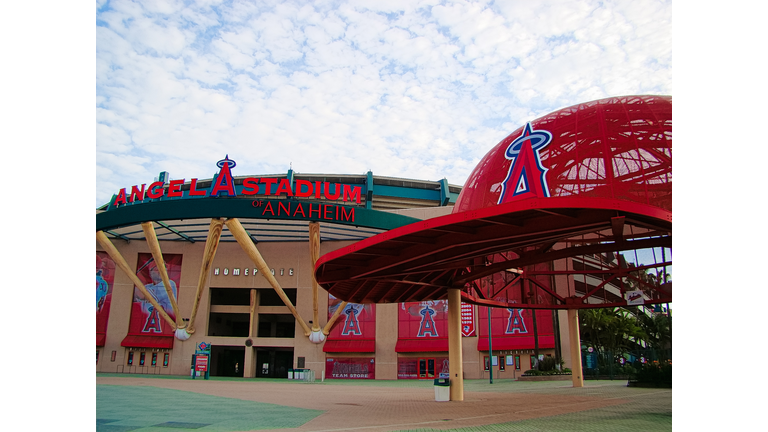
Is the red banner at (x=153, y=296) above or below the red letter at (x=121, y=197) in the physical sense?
below

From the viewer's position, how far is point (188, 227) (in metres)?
51.3

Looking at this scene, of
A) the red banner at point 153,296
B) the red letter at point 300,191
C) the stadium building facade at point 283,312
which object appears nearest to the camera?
the red letter at point 300,191

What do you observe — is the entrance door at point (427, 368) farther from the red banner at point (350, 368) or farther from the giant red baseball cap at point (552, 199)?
the giant red baseball cap at point (552, 199)

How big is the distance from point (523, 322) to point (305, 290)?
2199cm

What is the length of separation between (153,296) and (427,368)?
95.3 ft

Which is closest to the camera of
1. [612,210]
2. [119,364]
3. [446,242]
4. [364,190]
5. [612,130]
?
[612,210]

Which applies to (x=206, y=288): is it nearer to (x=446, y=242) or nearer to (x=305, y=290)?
(x=305, y=290)

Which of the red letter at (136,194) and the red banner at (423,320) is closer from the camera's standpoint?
the red letter at (136,194)

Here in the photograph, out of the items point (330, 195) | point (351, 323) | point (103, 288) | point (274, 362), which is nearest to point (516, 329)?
point (351, 323)

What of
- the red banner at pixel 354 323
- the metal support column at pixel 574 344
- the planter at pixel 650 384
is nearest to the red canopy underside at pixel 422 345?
the red banner at pixel 354 323

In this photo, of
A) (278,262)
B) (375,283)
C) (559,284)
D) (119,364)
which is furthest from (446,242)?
(119,364)

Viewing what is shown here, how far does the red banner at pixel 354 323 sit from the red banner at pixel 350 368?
2155mm

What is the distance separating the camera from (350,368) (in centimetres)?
5106

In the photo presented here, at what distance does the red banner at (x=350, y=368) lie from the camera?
50.7 m
